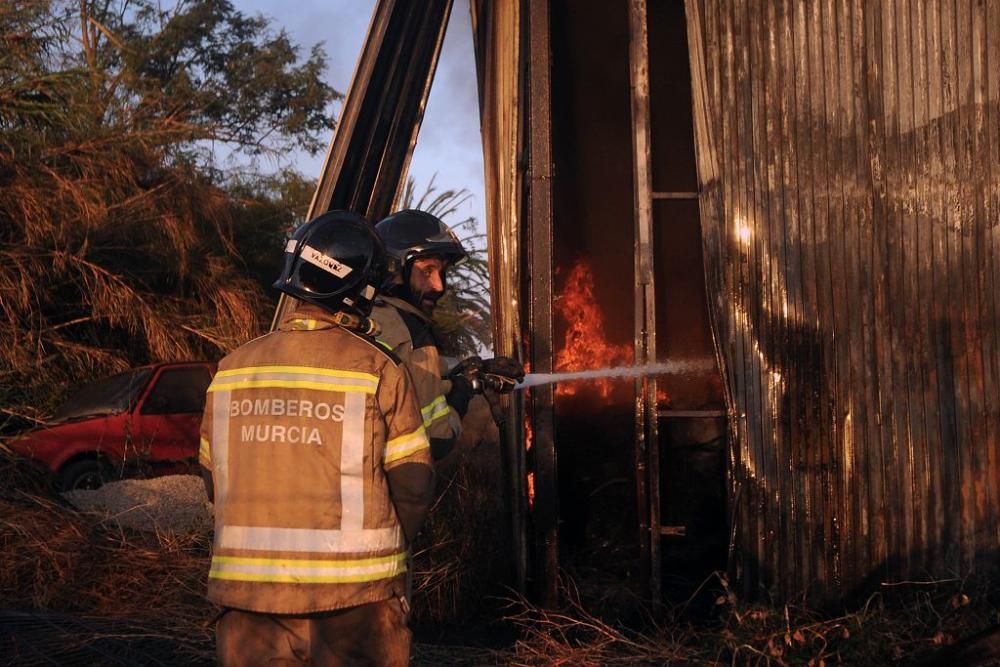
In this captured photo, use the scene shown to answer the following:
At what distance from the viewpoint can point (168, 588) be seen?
258 inches

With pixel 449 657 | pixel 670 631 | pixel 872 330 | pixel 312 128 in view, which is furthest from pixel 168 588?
pixel 312 128

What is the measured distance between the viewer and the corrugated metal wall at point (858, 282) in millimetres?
5652

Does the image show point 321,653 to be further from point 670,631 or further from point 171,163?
point 171,163

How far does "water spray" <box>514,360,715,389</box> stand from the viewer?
5.87m

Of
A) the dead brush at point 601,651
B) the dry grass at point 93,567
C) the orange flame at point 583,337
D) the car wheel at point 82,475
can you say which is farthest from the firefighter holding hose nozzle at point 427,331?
the car wheel at point 82,475

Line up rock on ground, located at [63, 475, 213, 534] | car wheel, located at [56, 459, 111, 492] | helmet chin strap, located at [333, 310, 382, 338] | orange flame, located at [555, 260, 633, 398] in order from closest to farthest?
helmet chin strap, located at [333, 310, 382, 338], orange flame, located at [555, 260, 633, 398], rock on ground, located at [63, 475, 213, 534], car wheel, located at [56, 459, 111, 492]

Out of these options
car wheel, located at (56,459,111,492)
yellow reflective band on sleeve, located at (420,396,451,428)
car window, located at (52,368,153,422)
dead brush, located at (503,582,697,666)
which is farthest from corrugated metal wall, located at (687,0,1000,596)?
car wheel, located at (56,459,111,492)

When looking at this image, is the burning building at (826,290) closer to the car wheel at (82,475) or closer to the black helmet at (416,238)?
the black helmet at (416,238)

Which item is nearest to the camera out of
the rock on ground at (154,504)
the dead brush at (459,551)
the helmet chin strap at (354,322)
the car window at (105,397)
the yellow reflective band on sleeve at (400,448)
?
the yellow reflective band on sleeve at (400,448)

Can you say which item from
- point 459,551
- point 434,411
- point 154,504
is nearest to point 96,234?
point 154,504

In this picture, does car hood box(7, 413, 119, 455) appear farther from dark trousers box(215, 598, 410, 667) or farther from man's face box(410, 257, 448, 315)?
dark trousers box(215, 598, 410, 667)

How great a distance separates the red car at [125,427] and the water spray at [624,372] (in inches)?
190

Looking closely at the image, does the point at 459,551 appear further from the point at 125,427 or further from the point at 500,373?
the point at 125,427

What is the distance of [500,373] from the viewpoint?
13.6ft
